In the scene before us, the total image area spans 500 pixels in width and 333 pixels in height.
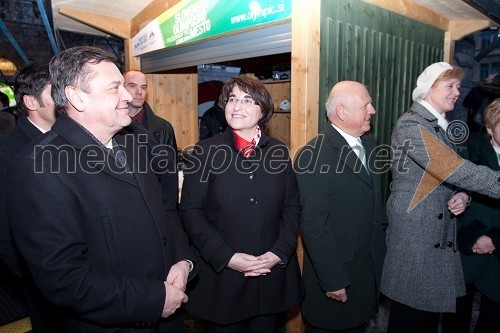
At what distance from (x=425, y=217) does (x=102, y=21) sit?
4.99 meters

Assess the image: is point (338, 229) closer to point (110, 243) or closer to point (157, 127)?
point (110, 243)

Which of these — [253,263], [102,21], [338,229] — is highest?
[102,21]

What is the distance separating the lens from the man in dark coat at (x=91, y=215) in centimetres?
128

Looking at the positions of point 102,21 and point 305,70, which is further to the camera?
point 102,21

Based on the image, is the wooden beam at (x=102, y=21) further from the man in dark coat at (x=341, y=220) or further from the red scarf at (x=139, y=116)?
the man in dark coat at (x=341, y=220)

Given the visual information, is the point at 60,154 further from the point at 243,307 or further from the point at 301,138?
the point at 301,138

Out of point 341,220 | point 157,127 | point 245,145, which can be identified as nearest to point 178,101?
point 157,127

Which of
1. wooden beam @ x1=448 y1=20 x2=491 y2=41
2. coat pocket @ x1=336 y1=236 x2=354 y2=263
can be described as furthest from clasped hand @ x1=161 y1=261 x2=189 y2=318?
wooden beam @ x1=448 y1=20 x2=491 y2=41

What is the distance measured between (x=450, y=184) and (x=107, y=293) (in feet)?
7.00

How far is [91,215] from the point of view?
1.38 m

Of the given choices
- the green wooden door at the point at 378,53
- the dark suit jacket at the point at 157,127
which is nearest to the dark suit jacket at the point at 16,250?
the dark suit jacket at the point at 157,127

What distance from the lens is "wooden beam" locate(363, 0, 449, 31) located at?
3.21m

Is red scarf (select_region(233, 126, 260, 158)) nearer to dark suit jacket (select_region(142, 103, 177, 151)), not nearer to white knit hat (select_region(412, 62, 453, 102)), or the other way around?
white knit hat (select_region(412, 62, 453, 102))

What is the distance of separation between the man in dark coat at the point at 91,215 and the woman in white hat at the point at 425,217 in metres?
1.49
